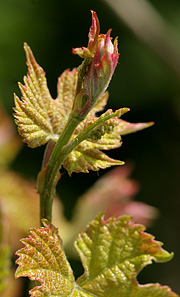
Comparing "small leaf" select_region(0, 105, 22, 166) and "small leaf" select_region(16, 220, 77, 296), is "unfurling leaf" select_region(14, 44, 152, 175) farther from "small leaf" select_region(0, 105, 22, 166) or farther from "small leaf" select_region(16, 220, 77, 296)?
→ "small leaf" select_region(0, 105, 22, 166)

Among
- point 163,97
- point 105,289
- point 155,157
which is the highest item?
point 163,97

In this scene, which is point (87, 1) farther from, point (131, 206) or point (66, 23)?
point (131, 206)

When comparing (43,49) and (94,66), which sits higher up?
(43,49)

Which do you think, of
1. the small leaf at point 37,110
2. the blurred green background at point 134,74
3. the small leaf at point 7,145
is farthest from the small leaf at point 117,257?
the blurred green background at point 134,74

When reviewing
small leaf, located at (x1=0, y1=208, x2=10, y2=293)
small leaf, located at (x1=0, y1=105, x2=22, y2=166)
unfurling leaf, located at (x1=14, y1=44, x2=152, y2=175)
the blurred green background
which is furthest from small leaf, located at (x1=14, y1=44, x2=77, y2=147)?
the blurred green background

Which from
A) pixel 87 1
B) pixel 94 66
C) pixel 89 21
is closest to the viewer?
pixel 94 66

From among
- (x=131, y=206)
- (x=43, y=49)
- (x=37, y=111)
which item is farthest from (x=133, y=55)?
(x=37, y=111)
